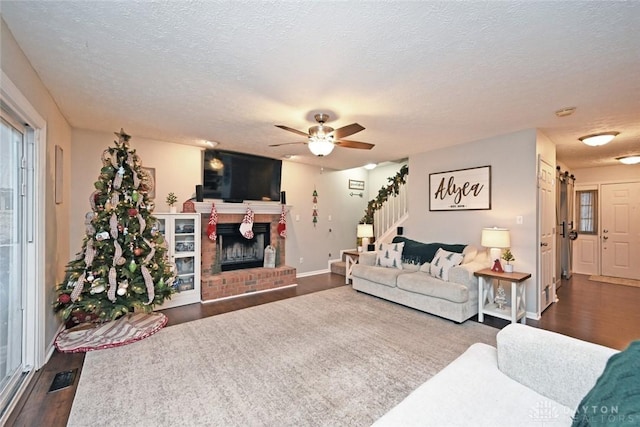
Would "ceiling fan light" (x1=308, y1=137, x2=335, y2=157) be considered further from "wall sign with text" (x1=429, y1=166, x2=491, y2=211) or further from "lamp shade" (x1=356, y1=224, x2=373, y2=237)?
"lamp shade" (x1=356, y1=224, x2=373, y2=237)

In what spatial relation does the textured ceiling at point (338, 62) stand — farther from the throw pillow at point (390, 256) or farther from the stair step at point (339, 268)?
the stair step at point (339, 268)

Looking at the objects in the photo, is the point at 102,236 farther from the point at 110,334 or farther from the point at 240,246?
the point at 240,246

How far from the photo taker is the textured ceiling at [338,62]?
5.28ft

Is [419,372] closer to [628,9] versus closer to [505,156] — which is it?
[628,9]

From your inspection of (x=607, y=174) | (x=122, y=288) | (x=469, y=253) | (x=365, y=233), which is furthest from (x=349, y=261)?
(x=607, y=174)

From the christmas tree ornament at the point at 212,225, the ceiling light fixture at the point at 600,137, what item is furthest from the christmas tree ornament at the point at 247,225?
the ceiling light fixture at the point at 600,137

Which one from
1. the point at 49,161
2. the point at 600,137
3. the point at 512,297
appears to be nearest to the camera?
the point at 49,161

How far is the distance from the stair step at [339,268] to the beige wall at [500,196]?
192cm

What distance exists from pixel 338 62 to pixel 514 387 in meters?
2.28

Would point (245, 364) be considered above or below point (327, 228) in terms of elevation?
below

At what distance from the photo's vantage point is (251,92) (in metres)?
2.63

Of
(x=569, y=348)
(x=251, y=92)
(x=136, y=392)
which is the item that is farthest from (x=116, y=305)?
(x=569, y=348)

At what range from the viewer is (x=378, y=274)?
4.24 m

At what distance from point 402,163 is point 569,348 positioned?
5789mm
